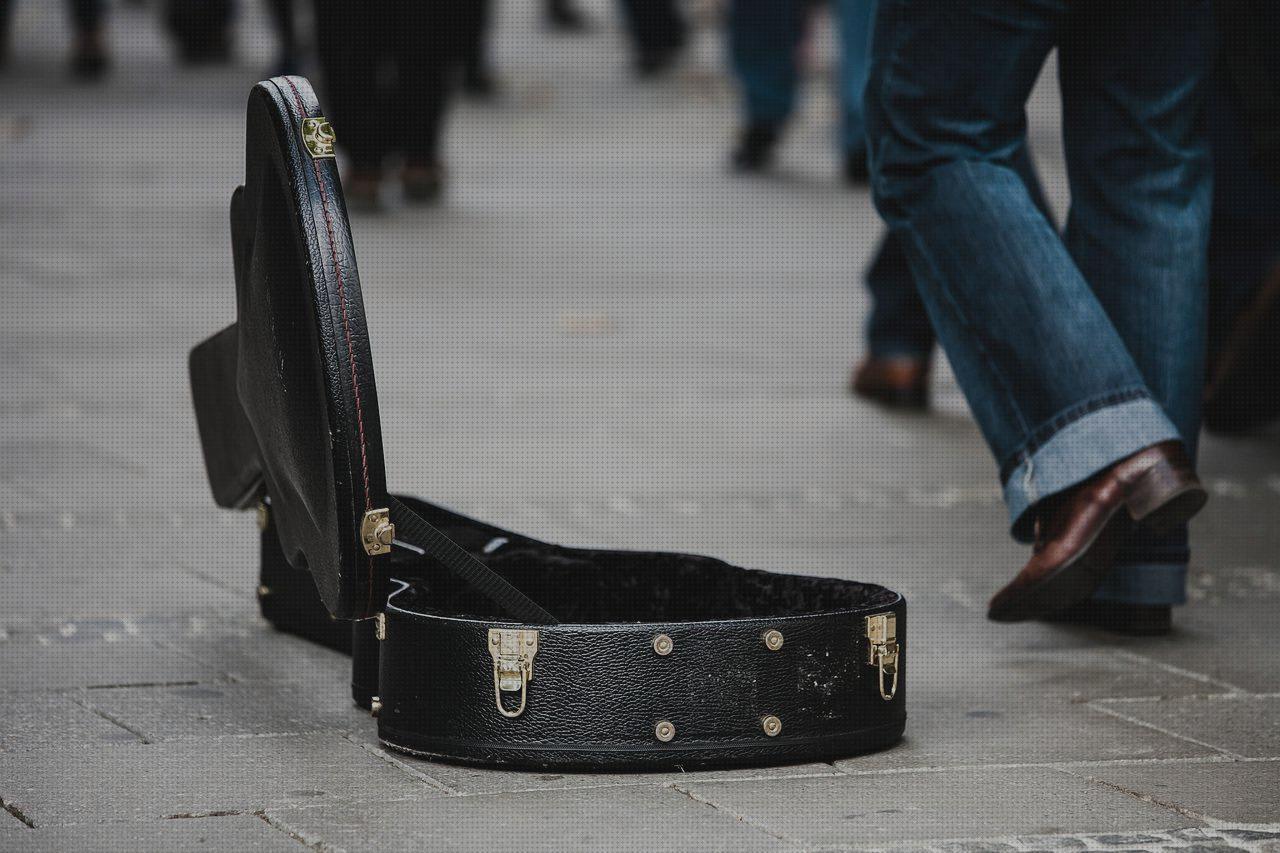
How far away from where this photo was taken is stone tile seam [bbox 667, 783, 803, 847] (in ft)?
6.34

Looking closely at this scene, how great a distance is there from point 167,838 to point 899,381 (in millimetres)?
2929

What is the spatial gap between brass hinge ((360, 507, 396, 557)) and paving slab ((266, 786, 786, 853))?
0.86ft

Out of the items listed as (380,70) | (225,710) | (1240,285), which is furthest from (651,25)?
(225,710)

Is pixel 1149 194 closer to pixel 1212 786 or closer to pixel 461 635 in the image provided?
pixel 1212 786

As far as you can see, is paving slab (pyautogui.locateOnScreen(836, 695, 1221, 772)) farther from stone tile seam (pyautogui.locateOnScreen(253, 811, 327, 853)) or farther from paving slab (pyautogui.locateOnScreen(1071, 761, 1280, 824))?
stone tile seam (pyautogui.locateOnScreen(253, 811, 327, 853))

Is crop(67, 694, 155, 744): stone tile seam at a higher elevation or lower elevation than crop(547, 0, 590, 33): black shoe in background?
higher

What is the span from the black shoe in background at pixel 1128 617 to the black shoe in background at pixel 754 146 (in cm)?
624

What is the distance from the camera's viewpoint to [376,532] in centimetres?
208

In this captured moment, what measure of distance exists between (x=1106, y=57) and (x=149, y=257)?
165 inches

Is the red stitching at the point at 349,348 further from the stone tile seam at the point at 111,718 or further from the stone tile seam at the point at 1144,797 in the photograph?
the stone tile seam at the point at 1144,797

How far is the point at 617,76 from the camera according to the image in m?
13.1

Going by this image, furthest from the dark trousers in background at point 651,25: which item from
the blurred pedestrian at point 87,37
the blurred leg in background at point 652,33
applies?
the blurred pedestrian at point 87,37

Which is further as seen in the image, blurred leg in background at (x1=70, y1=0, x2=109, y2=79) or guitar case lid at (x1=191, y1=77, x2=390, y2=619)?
blurred leg in background at (x1=70, y1=0, x2=109, y2=79)

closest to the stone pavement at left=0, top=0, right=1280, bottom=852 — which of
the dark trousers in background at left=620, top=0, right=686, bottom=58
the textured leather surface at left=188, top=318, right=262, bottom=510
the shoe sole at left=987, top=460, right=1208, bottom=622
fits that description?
the shoe sole at left=987, top=460, right=1208, bottom=622
